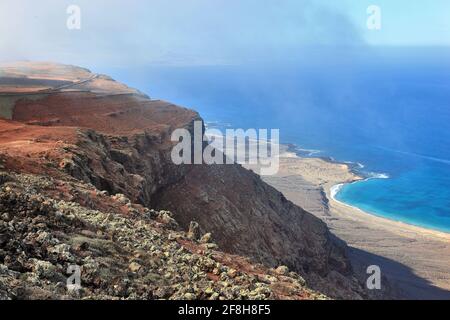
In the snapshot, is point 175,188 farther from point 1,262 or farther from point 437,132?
point 437,132

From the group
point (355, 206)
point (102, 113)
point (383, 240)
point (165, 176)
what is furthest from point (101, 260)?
point (355, 206)

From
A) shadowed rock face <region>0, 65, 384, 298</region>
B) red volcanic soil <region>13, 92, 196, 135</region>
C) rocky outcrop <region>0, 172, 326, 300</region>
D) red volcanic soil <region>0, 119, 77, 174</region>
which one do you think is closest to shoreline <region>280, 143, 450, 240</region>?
→ shadowed rock face <region>0, 65, 384, 298</region>

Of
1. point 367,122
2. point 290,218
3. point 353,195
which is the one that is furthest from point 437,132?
point 290,218

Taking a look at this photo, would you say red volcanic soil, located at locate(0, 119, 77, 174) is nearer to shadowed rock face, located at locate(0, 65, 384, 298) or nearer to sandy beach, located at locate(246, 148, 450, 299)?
shadowed rock face, located at locate(0, 65, 384, 298)

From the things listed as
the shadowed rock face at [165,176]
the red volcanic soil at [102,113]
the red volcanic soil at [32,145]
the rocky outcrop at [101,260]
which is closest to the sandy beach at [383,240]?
the shadowed rock face at [165,176]

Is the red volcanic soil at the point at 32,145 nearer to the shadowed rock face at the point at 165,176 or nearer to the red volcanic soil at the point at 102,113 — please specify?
the shadowed rock face at the point at 165,176

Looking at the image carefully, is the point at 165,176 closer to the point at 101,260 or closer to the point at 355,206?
the point at 101,260
